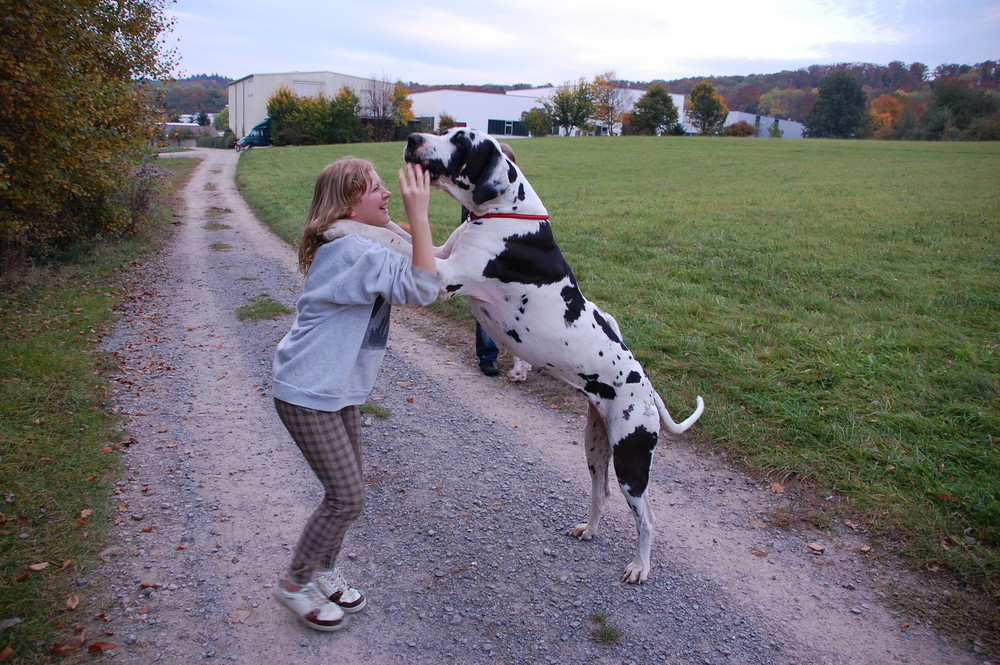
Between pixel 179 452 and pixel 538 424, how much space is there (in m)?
3.04

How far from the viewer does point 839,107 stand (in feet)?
257

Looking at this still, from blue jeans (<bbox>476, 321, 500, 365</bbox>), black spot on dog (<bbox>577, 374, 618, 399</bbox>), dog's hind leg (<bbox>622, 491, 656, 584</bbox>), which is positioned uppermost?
black spot on dog (<bbox>577, 374, 618, 399</bbox>)

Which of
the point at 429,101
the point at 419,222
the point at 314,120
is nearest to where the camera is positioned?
the point at 419,222

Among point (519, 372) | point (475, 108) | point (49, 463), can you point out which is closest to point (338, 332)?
point (49, 463)

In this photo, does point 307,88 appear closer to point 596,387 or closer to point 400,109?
point 400,109

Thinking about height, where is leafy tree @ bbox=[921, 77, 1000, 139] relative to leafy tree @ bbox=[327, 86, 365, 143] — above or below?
above

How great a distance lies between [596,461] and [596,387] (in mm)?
735

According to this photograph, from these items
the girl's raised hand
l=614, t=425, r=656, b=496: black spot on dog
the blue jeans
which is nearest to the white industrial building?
the blue jeans

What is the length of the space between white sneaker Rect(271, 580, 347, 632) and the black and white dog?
5.36ft

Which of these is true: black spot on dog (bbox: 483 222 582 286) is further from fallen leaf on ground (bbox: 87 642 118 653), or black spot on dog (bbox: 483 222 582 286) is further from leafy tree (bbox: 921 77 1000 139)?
leafy tree (bbox: 921 77 1000 139)

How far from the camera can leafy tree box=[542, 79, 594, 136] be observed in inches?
2761

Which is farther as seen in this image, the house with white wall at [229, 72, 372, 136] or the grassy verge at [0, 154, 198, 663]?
the house with white wall at [229, 72, 372, 136]

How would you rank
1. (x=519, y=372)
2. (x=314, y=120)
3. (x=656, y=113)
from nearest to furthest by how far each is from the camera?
(x=519, y=372)
(x=314, y=120)
(x=656, y=113)

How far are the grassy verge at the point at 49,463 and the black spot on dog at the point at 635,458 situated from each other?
9.81 feet
